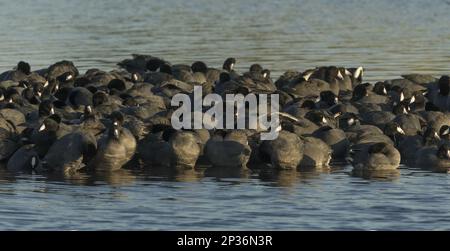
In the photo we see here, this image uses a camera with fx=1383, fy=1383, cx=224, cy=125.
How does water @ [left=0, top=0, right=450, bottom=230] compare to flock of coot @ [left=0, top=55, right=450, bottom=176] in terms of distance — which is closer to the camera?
water @ [left=0, top=0, right=450, bottom=230]

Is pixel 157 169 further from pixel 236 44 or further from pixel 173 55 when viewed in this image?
pixel 236 44

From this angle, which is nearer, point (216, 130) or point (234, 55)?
point (216, 130)

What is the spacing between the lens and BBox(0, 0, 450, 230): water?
2441 centimetres

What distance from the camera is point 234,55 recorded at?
164ft

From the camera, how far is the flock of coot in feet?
94.2

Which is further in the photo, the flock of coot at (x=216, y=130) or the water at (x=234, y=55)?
the flock of coot at (x=216, y=130)

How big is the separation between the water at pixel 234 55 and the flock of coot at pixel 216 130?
551 mm

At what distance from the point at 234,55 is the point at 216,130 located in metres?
20.8

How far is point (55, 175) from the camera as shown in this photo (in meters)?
28.3

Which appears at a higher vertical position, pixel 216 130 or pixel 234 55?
pixel 234 55

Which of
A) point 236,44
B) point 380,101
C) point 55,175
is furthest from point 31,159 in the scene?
point 236,44

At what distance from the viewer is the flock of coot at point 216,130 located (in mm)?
28703

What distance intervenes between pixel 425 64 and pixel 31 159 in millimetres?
21270

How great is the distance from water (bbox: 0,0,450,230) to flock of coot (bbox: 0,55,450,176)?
0.55 m
